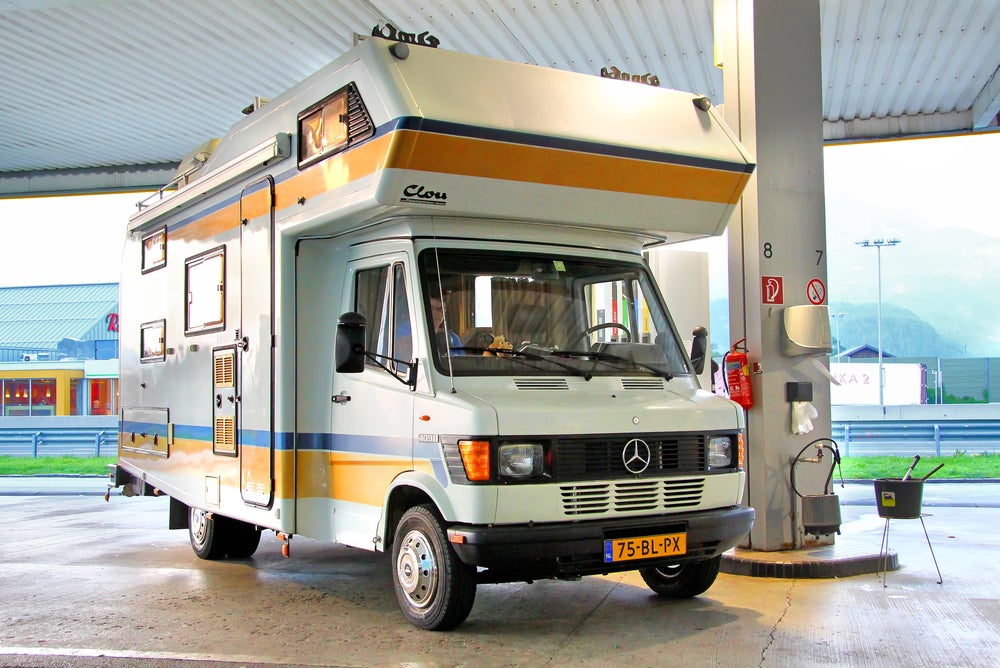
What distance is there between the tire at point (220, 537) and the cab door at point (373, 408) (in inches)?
98.1

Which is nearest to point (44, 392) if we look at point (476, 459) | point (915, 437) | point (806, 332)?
point (915, 437)

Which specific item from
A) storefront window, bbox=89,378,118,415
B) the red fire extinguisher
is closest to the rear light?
the red fire extinguisher

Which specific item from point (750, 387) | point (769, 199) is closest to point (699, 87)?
point (769, 199)

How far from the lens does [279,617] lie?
671 centimetres

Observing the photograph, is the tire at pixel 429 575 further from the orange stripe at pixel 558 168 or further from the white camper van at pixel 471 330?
the orange stripe at pixel 558 168

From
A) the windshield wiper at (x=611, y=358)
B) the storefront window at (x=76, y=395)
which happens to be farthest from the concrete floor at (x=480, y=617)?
the storefront window at (x=76, y=395)

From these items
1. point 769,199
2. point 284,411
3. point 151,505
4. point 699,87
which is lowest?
point 151,505

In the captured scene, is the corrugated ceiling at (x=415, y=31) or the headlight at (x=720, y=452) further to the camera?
the corrugated ceiling at (x=415, y=31)

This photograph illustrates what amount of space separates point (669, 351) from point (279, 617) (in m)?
3.16

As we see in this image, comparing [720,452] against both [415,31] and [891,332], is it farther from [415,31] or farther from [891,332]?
[891,332]

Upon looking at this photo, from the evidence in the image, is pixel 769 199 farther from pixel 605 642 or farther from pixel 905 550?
pixel 605 642

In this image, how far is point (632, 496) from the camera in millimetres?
5918

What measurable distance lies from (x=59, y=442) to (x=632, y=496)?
19.3 m

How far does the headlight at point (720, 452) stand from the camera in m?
6.27
